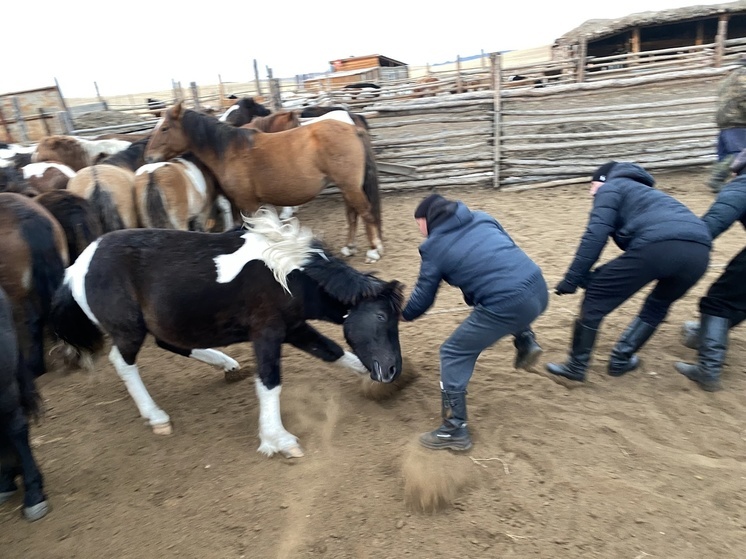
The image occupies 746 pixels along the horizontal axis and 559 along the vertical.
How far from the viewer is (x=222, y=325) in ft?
10.4

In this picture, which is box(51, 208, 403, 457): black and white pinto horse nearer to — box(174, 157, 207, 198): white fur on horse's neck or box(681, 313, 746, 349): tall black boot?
box(681, 313, 746, 349): tall black boot

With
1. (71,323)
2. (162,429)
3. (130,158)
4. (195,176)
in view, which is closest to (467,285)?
(162,429)

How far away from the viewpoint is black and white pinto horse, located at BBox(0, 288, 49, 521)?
8.76ft

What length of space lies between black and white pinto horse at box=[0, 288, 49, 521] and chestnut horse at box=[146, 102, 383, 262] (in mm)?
3822

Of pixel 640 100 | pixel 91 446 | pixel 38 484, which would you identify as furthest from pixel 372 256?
pixel 640 100

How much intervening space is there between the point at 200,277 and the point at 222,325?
0.33 m

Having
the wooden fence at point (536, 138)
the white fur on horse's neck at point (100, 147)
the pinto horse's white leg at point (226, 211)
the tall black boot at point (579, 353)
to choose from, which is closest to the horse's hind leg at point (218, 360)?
the tall black boot at point (579, 353)

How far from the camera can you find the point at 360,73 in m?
26.2

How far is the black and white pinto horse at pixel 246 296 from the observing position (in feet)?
9.87

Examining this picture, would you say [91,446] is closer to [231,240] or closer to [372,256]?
[231,240]

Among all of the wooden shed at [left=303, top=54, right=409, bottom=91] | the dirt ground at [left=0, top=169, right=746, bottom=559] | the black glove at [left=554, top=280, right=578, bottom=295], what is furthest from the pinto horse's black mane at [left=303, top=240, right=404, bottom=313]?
the wooden shed at [left=303, top=54, right=409, bottom=91]

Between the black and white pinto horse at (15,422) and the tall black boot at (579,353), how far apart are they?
337 cm

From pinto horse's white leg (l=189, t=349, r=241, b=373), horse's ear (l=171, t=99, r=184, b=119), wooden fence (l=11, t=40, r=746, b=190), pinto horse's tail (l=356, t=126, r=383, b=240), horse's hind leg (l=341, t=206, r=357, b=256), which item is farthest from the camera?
wooden fence (l=11, t=40, r=746, b=190)

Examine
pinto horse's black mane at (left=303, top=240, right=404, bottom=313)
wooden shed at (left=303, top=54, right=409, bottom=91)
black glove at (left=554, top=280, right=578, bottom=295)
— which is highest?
wooden shed at (left=303, top=54, right=409, bottom=91)
